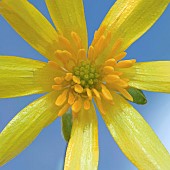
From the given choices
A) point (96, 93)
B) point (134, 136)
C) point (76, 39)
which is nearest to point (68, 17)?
point (76, 39)

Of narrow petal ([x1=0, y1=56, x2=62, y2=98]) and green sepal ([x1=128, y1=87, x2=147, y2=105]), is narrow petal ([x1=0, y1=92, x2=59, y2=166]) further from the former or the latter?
green sepal ([x1=128, y1=87, x2=147, y2=105])

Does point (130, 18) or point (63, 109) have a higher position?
point (130, 18)

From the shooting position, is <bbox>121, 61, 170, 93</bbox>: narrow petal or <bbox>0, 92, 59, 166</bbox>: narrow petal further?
<bbox>121, 61, 170, 93</bbox>: narrow petal

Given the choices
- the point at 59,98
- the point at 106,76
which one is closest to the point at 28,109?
the point at 59,98

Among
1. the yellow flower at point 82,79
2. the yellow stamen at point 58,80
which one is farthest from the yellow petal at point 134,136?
the yellow stamen at point 58,80

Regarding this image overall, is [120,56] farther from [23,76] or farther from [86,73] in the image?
[23,76]

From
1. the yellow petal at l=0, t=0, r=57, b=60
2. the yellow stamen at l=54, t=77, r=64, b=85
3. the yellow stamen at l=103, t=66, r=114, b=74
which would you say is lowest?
the yellow stamen at l=103, t=66, r=114, b=74

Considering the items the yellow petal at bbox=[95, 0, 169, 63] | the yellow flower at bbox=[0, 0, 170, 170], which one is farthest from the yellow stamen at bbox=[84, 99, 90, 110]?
the yellow petal at bbox=[95, 0, 169, 63]

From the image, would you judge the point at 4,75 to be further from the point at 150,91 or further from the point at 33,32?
the point at 150,91
